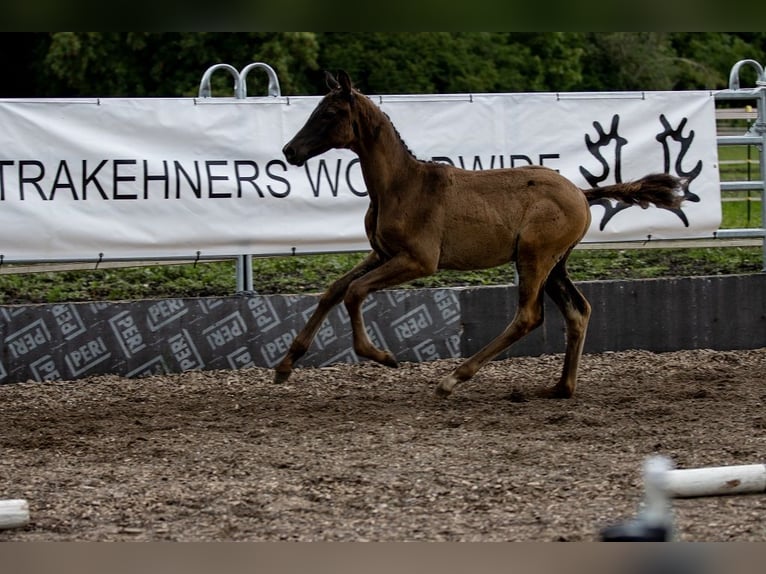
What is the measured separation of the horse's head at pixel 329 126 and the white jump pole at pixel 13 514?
323 cm

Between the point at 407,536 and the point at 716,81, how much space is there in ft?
121

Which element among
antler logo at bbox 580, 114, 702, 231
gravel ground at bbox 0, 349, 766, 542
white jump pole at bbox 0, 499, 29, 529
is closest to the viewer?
white jump pole at bbox 0, 499, 29, 529

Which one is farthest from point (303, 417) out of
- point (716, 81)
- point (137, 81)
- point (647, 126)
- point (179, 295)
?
point (716, 81)

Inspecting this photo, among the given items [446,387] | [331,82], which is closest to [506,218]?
[446,387]

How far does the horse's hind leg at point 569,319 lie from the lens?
765 centimetres

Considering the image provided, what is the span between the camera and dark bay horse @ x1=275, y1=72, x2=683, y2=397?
7.35 m

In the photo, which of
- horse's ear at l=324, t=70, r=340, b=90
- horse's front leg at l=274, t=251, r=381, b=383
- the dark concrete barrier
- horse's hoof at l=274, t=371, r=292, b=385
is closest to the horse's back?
horse's front leg at l=274, t=251, r=381, b=383

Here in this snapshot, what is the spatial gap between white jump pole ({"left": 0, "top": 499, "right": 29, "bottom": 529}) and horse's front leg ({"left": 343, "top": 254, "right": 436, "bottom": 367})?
10.2ft

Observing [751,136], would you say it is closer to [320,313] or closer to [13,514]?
[320,313]

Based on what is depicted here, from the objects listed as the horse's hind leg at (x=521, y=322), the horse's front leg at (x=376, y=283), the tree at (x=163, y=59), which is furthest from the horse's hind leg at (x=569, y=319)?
the tree at (x=163, y=59)

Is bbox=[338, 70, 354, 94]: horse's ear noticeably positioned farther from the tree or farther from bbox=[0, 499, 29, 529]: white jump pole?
the tree

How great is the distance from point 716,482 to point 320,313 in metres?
3.46

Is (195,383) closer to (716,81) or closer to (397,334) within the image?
(397,334)

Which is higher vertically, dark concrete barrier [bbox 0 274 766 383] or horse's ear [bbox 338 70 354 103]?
horse's ear [bbox 338 70 354 103]
